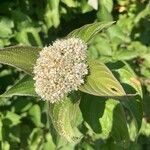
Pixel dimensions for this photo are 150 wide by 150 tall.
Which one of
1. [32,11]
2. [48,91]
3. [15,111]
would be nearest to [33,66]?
[48,91]

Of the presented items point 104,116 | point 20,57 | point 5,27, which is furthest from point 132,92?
point 5,27

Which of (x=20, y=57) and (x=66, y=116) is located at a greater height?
(x=20, y=57)

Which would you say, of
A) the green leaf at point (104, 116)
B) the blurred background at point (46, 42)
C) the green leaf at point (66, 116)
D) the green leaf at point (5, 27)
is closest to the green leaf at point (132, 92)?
the green leaf at point (104, 116)

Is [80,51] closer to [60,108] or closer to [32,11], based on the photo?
[60,108]

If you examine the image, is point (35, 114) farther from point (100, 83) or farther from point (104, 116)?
point (100, 83)

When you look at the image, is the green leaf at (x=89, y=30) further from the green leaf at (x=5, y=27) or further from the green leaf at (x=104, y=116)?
the green leaf at (x=5, y=27)

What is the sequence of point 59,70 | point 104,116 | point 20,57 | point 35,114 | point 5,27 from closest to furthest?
point 59,70 < point 20,57 < point 104,116 < point 5,27 < point 35,114
